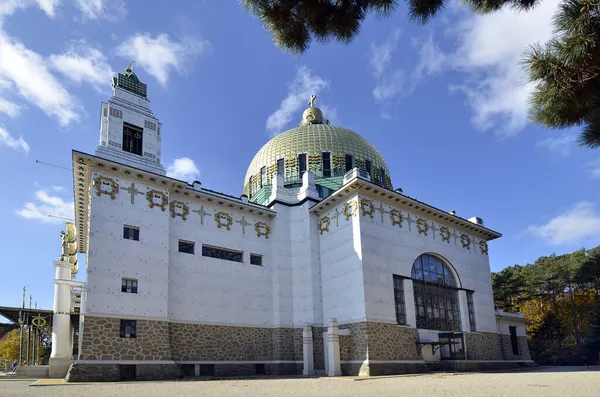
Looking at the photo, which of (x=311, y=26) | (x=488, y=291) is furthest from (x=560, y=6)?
(x=488, y=291)

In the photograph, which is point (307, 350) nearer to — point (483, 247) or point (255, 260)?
point (255, 260)

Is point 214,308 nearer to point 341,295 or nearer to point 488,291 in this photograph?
point 341,295

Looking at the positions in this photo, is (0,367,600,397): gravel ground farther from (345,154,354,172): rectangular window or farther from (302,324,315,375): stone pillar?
(345,154,354,172): rectangular window

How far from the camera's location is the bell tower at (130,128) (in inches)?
1031

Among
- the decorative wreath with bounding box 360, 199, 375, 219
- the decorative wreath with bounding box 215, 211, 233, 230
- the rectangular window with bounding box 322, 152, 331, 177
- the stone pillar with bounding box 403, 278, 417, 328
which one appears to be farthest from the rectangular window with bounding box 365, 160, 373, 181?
the decorative wreath with bounding box 215, 211, 233, 230

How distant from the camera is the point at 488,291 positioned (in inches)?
1372

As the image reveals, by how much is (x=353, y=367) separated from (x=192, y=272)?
10713 millimetres

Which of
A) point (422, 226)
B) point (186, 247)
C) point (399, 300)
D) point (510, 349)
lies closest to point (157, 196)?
point (186, 247)

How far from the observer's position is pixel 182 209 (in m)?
27.4

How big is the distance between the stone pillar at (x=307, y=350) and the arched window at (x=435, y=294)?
7020 mm

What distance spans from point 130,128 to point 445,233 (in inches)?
898

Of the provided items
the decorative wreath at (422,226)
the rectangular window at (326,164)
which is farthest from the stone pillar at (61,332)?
the decorative wreath at (422,226)

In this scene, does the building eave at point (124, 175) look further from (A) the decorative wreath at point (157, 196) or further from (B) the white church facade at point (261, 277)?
(A) the decorative wreath at point (157, 196)

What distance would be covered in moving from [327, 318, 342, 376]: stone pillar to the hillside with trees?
30171 mm
